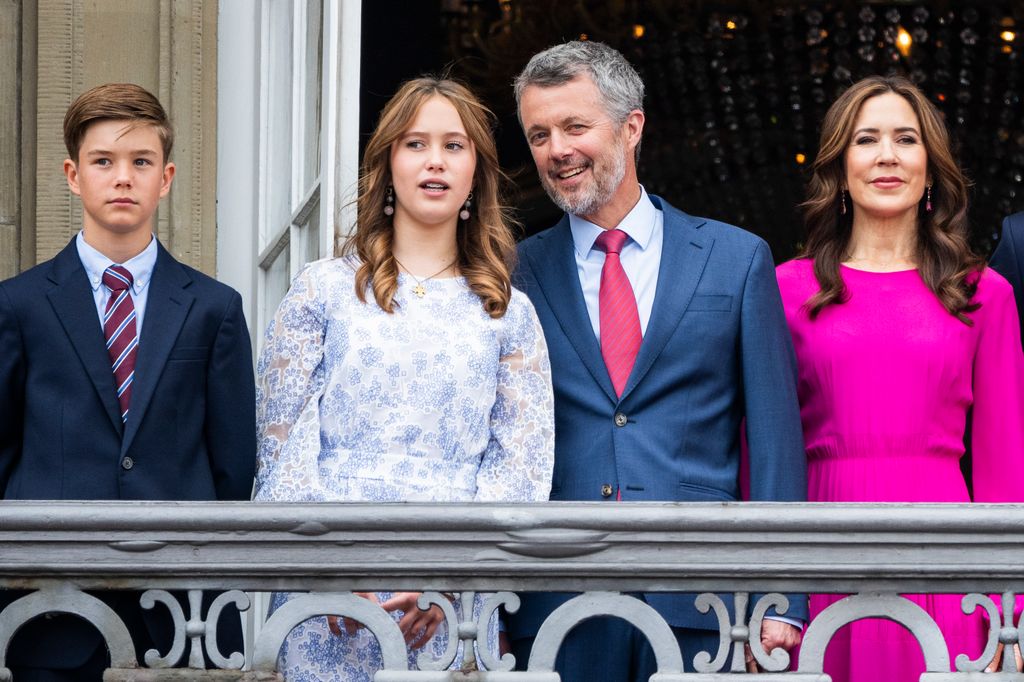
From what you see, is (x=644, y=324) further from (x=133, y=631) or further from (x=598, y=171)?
(x=133, y=631)

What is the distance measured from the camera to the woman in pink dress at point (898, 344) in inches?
160

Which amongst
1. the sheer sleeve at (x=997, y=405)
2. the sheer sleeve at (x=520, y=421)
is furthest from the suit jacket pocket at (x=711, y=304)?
the sheer sleeve at (x=997, y=405)

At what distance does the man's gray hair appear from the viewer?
4180 millimetres

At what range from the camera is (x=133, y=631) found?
3.71 m

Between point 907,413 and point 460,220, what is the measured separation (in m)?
1.04

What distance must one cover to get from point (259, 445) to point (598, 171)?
3.09ft

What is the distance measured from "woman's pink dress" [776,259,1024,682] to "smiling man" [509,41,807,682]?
18 cm

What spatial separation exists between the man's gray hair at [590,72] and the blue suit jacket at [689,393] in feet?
1.18

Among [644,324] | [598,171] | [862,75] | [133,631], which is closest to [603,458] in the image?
[644,324]

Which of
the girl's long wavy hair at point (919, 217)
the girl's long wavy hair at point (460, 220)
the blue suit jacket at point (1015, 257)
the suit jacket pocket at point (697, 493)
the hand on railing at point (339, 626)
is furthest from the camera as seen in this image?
the blue suit jacket at point (1015, 257)

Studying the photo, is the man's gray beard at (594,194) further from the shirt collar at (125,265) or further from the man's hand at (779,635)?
the man's hand at (779,635)

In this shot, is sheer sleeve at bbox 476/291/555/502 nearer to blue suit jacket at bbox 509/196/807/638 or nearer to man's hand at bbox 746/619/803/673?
blue suit jacket at bbox 509/196/807/638

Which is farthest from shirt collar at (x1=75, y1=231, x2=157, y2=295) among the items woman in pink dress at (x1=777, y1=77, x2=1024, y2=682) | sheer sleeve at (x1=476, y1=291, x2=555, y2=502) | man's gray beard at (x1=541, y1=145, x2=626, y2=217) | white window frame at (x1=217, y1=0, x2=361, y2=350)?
woman in pink dress at (x1=777, y1=77, x2=1024, y2=682)

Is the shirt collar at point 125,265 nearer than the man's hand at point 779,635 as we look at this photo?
No
